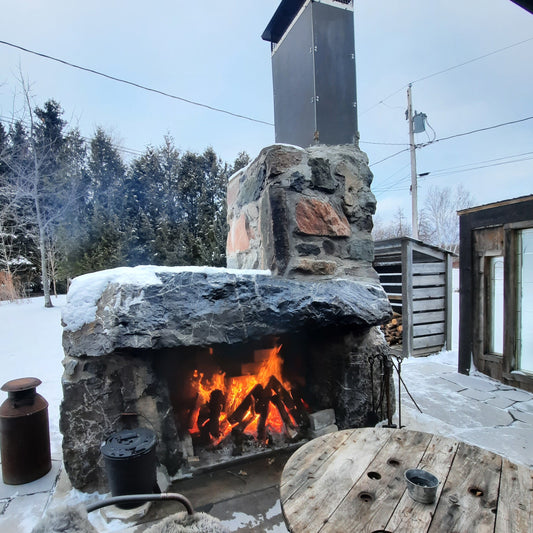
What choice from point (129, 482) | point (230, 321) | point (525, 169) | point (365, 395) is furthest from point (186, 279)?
point (525, 169)

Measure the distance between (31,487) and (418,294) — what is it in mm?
4973

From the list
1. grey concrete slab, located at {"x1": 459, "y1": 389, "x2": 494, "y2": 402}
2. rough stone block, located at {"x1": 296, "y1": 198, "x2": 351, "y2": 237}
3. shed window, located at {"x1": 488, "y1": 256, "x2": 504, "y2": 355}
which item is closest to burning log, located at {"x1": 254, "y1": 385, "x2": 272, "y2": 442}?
rough stone block, located at {"x1": 296, "y1": 198, "x2": 351, "y2": 237}

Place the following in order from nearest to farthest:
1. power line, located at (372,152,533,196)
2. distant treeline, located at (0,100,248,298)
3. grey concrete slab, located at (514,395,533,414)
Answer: grey concrete slab, located at (514,395,533,414) < distant treeline, located at (0,100,248,298) < power line, located at (372,152,533,196)

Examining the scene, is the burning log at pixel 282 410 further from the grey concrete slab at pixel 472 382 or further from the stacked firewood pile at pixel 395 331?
the stacked firewood pile at pixel 395 331

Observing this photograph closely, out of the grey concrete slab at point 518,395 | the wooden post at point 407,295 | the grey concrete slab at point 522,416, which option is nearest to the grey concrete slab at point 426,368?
the wooden post at point 407,295

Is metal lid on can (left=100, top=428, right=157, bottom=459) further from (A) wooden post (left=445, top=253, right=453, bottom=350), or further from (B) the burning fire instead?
(A) wooden post (left=445, top=253, right=453, bottom=350)

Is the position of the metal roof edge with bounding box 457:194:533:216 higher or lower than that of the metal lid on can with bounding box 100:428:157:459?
higher

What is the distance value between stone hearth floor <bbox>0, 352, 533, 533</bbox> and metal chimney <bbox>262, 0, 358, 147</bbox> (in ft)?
7.90

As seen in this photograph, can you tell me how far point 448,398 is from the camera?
320 centimetres

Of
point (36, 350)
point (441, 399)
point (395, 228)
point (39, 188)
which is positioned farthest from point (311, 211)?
point (395, 228)

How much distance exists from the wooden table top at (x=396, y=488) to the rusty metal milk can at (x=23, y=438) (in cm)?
183

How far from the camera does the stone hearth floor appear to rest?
1.68m

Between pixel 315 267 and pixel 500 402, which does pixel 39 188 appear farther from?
pixel 500 402

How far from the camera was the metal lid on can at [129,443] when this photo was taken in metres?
1.62
